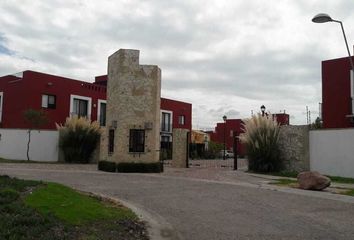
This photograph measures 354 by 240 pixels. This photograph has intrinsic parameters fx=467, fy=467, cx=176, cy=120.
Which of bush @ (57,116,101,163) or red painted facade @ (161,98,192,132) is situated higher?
red painted facade @ (161,98,192,132)

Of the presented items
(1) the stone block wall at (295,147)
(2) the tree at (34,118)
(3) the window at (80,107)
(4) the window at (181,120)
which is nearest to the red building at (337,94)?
(1) the stone block wall at (295,147)

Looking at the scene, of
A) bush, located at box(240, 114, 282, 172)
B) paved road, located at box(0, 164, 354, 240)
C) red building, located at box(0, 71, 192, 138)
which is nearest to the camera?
paved road, located at box(0, 164, 354, 240)

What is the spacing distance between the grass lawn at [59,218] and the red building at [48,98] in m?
29.9

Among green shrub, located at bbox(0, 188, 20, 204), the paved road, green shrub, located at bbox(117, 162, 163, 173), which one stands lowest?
the paved road

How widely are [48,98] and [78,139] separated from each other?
30.1ft

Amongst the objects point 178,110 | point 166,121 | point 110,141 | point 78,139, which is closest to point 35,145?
point 78,139

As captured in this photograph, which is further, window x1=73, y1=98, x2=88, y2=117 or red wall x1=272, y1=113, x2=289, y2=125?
window x1=73, y1=98, x2=88, y2=117

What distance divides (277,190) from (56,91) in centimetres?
2933

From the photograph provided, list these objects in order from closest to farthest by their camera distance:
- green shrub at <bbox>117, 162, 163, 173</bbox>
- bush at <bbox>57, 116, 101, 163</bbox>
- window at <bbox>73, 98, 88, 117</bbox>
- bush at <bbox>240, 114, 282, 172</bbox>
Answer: green shrub at <bbox>117, 162, 163, 173</bbox> → bush at <bbox>240, 114, 282, 172</bbox> → bush at <bbox>57, 116, 101, 163</bbox> → window at <bbox>73, 98, 88, 117</bbox>

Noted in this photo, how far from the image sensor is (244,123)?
27141 millimetres

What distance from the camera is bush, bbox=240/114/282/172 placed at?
25.8 metres

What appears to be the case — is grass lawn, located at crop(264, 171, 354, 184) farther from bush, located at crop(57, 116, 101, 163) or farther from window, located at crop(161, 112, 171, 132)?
window, located at crop(161, 112, 171, 132)

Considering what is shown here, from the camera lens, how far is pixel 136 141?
26078mm

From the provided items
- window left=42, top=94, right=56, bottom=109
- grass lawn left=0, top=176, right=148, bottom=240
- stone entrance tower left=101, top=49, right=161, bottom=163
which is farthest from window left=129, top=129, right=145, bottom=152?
window left=42, top=94, right=56, bottom=109
